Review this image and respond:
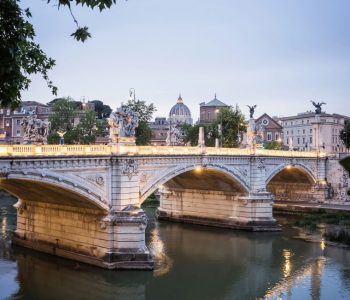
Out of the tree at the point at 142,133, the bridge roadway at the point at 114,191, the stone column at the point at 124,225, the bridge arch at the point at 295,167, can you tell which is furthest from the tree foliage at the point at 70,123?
the stone column at the point at 124,225

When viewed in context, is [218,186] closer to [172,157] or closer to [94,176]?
[172,157]

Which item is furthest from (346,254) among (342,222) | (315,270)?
(342,222)

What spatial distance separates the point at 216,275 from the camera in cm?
2864

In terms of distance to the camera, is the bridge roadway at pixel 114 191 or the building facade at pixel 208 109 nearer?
the bridge roadway at pixel 114 191

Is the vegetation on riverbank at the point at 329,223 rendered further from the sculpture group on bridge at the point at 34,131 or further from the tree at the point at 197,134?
the tree at the point at 197,134

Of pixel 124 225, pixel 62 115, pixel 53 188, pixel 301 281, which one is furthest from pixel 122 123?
pixel 62 115

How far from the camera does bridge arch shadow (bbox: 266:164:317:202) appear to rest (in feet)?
178

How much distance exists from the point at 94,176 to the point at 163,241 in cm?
1128

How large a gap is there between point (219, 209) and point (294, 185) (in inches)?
653

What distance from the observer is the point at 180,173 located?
34.8 metres

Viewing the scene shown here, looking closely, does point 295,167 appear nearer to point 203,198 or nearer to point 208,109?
point 203,198

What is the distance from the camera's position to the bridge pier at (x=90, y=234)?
2780cm

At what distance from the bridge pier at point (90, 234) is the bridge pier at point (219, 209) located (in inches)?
586

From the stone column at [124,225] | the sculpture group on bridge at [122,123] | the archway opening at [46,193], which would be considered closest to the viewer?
the archway opening at [46,193]
